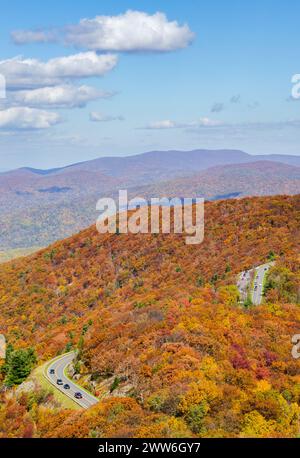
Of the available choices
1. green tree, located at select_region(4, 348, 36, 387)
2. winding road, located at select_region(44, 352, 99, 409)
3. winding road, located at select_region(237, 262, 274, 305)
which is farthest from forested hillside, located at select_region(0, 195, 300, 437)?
green tree, located at select_region(4, 348, 36, 387)

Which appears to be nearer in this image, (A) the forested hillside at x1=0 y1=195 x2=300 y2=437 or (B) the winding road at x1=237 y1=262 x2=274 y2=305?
(A) the forested hillside at x1=0 y1=195 x2=300 y2=437

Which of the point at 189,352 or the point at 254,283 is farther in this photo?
the point at 254,283

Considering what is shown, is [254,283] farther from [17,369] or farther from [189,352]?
[17,369]

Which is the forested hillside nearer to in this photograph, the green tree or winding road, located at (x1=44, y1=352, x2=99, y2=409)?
winding road, located at (x1=44, y1=352, x2=99, y2=409)

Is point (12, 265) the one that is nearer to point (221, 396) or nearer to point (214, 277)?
point (214, 277)

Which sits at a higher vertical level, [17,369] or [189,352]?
[189,352]

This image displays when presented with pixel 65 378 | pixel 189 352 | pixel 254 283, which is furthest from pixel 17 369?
pixel 254 283

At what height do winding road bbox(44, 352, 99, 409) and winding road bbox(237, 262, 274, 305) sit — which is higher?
winding road bbox(237, 262, 274, 305)
